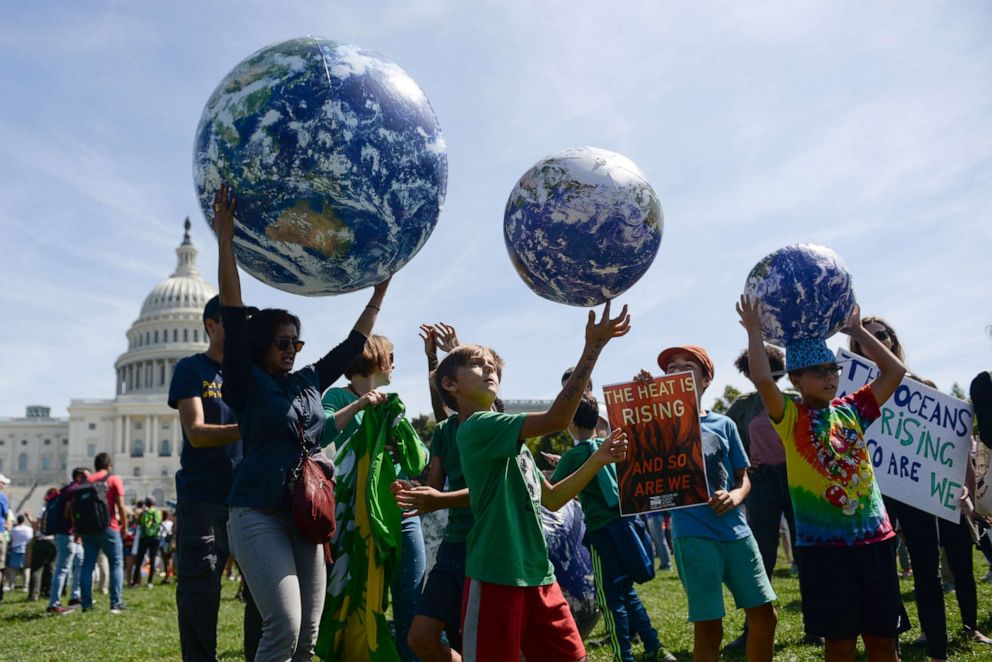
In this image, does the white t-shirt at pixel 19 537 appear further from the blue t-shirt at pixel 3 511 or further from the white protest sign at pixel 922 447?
the white protest sign at pixel 922 447

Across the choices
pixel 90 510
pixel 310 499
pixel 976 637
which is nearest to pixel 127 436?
pixel 90 510

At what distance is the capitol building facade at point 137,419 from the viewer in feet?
360

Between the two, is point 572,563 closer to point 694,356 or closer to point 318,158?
point 694,356

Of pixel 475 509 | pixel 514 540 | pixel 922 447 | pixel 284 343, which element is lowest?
pixel 514 540

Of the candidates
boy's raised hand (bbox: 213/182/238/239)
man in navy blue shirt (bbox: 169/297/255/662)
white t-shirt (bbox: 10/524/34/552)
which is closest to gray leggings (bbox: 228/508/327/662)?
man in navy blue shirt (bbox: 169/297/255/662)

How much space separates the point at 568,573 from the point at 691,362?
5.08ft

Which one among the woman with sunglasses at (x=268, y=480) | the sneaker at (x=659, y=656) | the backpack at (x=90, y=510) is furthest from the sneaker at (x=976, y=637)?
the backpack at (x=90, y=510)

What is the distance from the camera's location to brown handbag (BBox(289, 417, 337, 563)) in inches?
142

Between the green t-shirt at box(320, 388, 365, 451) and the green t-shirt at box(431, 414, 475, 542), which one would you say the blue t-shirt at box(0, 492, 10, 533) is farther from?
the green t-shirt at box(431, 414, 475, 542)

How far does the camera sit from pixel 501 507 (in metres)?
3.57

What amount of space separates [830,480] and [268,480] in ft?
8.21

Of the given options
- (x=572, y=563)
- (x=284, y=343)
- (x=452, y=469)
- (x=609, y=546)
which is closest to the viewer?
(x=284, y=343)

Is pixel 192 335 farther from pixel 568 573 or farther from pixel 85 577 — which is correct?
pixel 568 573

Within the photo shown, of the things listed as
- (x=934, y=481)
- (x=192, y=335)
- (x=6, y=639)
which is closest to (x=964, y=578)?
(x=934, y=481)
